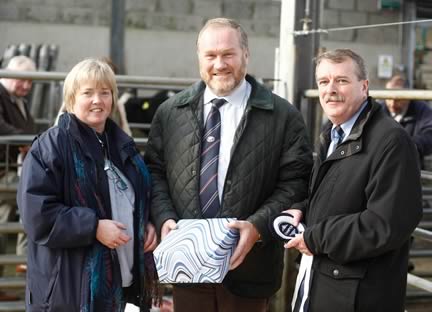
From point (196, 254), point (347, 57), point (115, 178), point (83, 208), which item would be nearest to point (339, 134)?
point (347, 57)

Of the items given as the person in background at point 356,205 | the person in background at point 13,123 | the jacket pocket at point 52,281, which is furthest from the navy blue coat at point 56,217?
the person in background at point 13,123

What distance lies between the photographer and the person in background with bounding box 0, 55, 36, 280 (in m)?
4.61

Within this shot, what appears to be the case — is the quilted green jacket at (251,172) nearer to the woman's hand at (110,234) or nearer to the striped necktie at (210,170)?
the striped necktie at (210,170)

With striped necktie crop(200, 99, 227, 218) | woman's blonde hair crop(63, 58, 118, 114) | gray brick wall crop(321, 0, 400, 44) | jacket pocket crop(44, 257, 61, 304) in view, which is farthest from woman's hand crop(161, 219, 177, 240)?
gray brick wall crop(321, 0, 400, 44)

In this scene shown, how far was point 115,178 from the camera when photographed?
9.43ft

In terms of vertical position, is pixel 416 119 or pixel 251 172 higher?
pixel 416 119

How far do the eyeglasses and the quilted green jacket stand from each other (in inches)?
7.4

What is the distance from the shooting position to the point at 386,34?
1189 centimetres

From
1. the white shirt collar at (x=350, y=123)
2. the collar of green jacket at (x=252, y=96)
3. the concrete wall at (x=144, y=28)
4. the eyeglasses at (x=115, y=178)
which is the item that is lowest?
the eyeglasses at (x=115, y=178)

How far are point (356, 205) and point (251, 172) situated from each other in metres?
0.54

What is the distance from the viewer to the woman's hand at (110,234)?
9.03 ft

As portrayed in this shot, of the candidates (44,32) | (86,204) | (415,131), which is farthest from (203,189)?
(44,32)

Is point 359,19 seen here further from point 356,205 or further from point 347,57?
point 356,205

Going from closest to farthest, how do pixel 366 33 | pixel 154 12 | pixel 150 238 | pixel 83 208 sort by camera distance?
pixel 83 208 < pixel 150 238 < pixel 154 12 < pixel 366 33
